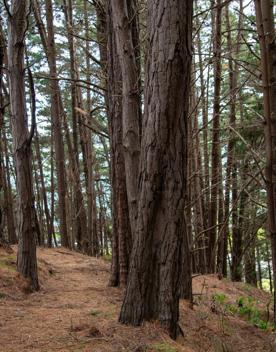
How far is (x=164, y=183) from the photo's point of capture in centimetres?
406

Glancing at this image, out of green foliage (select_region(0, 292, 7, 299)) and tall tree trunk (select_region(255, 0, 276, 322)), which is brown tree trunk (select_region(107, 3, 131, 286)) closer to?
green foliage (select_region(0, 292, 7, 299))

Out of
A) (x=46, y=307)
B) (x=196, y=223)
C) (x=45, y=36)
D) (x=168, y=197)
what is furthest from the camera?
(x=45, y=36)

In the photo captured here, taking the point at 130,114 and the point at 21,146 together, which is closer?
the point at 130,114

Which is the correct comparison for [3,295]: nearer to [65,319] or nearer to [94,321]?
[65,319]

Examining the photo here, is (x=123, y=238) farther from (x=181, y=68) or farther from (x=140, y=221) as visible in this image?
(x=181, y=68)

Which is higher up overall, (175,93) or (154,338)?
(175,93)

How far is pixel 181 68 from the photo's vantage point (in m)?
4.07

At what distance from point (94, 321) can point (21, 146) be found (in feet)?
10.5

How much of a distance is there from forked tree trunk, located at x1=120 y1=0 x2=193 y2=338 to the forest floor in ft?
0.84

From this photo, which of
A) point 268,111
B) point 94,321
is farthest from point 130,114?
point 94,321

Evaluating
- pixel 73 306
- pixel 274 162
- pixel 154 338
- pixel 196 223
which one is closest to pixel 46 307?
pixel 73 306

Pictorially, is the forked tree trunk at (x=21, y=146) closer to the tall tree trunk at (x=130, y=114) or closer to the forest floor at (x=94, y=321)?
the forest floor at (x=94, y=321)

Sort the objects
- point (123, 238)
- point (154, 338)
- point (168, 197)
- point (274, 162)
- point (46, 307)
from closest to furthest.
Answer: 1. point (154, 338)
2. point (168, 197)
3. point (274, 162)
4. point (46, 307)
5. point (123, 238)

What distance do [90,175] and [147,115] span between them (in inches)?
434
